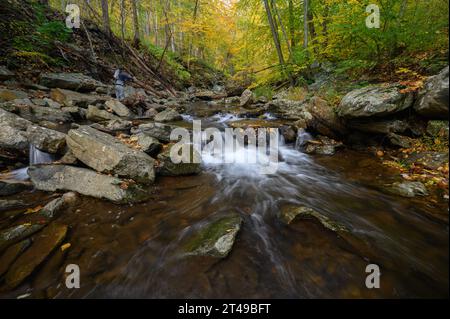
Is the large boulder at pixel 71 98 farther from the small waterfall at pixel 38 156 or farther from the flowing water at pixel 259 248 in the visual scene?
the flowing water at pixel 259 248

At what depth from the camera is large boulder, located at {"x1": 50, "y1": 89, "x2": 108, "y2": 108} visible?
298 inches

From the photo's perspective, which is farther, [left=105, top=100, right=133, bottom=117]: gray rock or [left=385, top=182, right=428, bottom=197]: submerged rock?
[left=105, top=100, right=133, bottom=117]: gray rock

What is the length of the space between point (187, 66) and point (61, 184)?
69.4 ft

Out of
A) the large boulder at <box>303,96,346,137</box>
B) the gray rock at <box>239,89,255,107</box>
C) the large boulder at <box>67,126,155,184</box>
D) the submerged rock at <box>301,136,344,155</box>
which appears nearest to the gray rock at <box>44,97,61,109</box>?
the large boulder at <box>67,126,155,184</box>

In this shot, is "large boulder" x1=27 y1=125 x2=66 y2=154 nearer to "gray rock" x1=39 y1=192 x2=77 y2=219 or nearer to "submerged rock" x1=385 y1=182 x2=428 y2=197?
"gray rock" x1=39 y1=192 x2=77 y2=219

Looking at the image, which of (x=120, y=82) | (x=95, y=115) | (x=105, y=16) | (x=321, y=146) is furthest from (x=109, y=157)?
(x=105, y=16)

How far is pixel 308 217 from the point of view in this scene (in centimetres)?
302

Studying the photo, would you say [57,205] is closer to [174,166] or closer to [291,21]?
[174,166]

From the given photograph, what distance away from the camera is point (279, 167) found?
5.34 meters

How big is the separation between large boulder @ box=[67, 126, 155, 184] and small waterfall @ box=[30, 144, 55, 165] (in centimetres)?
72

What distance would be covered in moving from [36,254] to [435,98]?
6.05m

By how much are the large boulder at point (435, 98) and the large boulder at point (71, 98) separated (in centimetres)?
969

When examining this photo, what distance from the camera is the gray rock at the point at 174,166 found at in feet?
14.5

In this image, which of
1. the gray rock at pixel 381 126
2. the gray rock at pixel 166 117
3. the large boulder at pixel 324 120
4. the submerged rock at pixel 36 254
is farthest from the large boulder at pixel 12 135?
the gray rock at pixel 381 126
